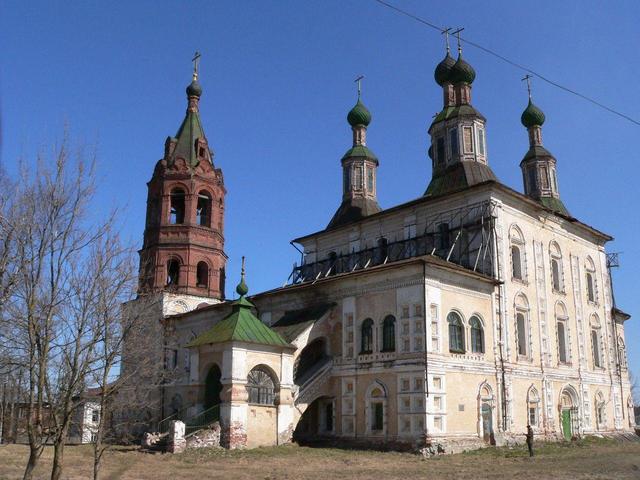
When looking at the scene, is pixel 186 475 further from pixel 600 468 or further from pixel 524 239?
pixel 524 239

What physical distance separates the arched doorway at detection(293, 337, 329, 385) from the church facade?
0.10 metres

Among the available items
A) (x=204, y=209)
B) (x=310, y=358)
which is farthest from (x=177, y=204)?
(x=310, y=358)

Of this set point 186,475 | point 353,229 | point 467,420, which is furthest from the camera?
point 353,229

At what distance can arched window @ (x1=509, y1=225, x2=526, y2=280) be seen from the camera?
2578 cm

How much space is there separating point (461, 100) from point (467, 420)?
15.7 m

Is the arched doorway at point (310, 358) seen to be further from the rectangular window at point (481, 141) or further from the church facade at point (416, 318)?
the rectangular window at point (481, 141)

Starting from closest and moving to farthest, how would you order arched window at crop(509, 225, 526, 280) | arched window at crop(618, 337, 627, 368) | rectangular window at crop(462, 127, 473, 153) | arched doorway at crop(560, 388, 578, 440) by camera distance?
arched window at crop(509, 225, 526, 280), arched doorway at crop(560, 388, 578, 440), rectangular window at crop(462, 127, 473, 153), arched window at crop(618, 337, 627, 368)

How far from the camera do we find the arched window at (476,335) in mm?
23406

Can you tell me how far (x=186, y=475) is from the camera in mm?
15062

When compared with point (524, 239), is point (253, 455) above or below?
below

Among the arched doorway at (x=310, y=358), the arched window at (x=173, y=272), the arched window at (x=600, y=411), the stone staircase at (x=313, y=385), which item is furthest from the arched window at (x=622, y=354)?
the arched window at (x=173, y=272)

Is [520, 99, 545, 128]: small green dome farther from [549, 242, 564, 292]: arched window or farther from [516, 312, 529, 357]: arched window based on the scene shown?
[516, 312, 529, 357]: arched window

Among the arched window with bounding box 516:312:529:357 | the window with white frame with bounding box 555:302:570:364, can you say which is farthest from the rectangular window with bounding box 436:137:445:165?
the arched window with bounding box 516:312:529:357

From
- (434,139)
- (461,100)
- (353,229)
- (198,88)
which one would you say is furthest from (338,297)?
(198,88)
